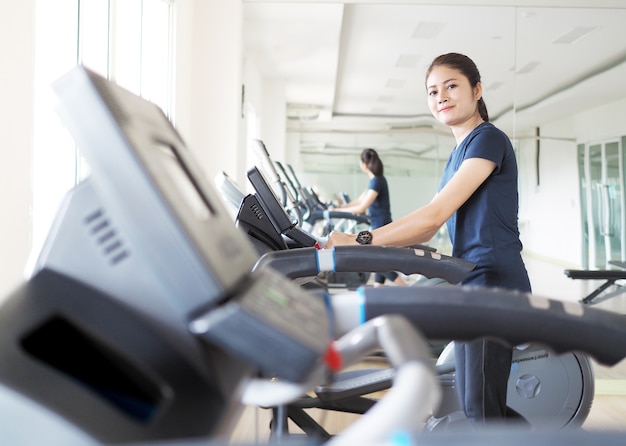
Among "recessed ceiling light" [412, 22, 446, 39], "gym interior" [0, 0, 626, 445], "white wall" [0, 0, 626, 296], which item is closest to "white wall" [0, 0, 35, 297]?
"gym interior" [0, 0, 626, 445]

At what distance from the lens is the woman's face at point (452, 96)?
6.42 ft

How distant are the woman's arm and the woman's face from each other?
198mm

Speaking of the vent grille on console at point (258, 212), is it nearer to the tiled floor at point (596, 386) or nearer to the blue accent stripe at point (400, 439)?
the tiled floor at point (596, 386)

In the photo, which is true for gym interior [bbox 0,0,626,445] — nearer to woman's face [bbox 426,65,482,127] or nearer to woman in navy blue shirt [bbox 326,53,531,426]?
woman in navy blue shirt [bbox 326,53,531,426]

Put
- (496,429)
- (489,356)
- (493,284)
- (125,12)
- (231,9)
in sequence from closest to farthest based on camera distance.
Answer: (496,429)
(489,356)
(493,284)
(125,12)
(231,9)

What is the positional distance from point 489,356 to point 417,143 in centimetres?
Answer: 387

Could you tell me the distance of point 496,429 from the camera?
460mm

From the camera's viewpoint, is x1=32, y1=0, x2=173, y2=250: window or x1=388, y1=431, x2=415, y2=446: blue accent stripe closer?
x1=388, y1=431, x2=415, y2=446: blue accent stripe

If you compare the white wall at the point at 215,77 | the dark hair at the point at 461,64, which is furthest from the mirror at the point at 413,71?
the dark hair at the point at 461,64

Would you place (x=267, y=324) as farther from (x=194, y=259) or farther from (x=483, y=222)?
(x=483, y=222)

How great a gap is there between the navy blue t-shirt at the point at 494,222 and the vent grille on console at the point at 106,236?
137cm

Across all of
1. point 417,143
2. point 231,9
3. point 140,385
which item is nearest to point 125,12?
point 231,9

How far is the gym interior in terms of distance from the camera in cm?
48

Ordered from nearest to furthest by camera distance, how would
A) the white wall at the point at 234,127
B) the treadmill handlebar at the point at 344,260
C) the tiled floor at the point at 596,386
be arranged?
1. the treadmill handlebar at the point at 344,260
2. the tiled floor at the point at 596,386
3. the white wall at the point at 234,127
